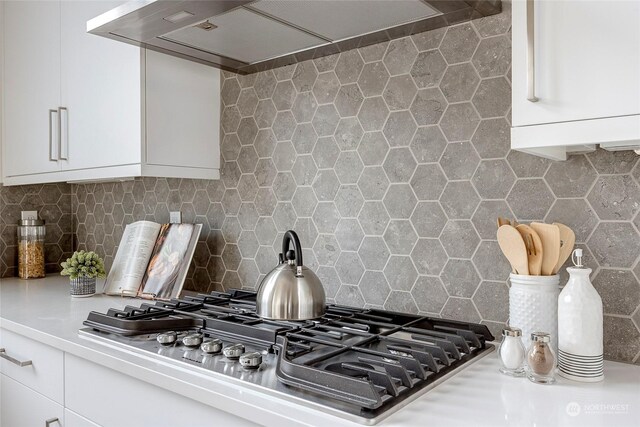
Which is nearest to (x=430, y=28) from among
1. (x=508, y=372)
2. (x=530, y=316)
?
(x=530, y=316)

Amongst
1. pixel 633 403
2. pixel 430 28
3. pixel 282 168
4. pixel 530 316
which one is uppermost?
pixel 430 28

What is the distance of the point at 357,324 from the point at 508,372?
411 mm

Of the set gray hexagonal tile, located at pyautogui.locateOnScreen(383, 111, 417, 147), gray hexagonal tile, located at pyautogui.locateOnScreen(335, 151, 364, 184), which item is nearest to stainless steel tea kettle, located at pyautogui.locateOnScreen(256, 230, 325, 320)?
gray hexagonal tile, located at pyautogui.locateOnScreen(335, 151, 364, 184)

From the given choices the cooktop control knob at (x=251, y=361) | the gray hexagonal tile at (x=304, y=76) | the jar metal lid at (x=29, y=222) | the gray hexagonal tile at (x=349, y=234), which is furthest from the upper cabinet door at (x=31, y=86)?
the cooktop control knob at (x=251, y=361)

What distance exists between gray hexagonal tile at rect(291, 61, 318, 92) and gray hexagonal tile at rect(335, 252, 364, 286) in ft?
2.02

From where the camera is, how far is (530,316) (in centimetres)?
114

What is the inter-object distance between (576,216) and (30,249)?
2.50 metres

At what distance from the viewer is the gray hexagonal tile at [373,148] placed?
157 centimetres

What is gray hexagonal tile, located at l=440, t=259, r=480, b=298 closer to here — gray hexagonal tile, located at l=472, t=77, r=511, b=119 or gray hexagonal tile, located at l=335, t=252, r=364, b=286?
gray hexagonal tile, located at l=335, t=252, r=364, b=286

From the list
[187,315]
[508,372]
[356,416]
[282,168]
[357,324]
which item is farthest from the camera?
[282,168]

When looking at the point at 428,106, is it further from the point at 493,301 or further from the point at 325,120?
the point at 493,301

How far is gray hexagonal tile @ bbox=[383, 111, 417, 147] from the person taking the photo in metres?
1.51

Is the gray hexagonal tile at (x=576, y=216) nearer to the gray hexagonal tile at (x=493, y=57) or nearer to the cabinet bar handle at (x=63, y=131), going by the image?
the gray hexagonal tile at (x=493, y=57)

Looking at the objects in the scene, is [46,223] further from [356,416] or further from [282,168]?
[356,416]
